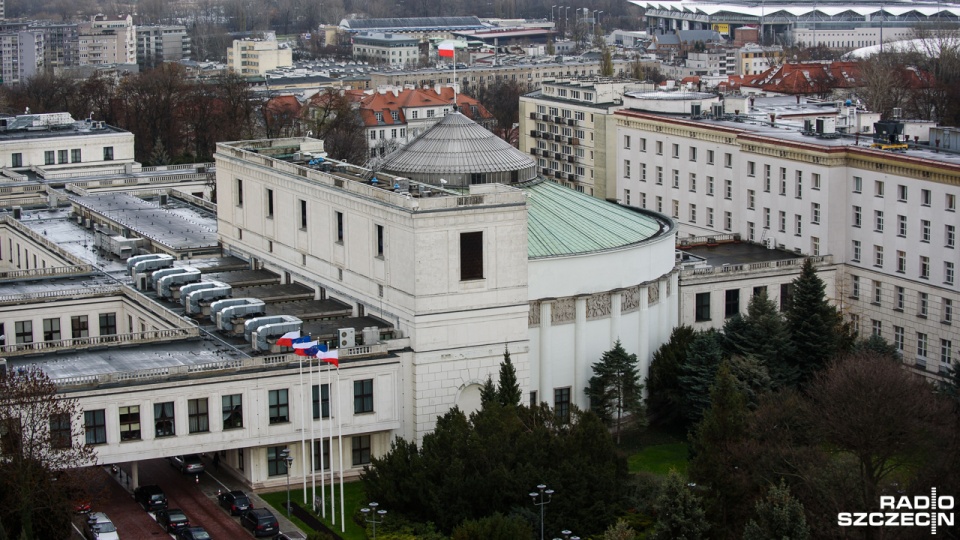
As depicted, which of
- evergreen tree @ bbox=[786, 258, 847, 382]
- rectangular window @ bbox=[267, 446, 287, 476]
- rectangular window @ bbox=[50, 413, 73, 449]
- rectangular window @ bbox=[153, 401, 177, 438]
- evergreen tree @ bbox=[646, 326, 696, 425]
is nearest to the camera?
rectangular window @ bbox=[50, 413, 73, 449]

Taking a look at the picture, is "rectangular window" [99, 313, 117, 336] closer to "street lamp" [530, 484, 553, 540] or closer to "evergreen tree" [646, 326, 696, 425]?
"evergreen tree" [646, 326, 696, 425]

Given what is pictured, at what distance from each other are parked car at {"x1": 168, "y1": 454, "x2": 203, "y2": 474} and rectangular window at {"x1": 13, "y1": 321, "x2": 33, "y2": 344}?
702 inches

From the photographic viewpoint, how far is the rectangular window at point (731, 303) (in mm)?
109875

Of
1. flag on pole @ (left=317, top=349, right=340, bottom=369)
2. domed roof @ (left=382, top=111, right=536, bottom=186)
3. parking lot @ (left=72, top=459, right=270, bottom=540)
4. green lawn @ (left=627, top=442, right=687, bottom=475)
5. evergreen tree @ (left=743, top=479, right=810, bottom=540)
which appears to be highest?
domed roof @ (left=382, top=111, right=536, bottom=186)

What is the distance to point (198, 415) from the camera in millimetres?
83188

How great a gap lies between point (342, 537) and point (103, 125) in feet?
300

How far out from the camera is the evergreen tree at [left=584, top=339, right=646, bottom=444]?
94062 mm

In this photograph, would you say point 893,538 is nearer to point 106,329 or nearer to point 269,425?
point 269,425

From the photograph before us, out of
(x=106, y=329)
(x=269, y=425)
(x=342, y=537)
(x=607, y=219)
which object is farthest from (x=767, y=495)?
(x=106, y=329)

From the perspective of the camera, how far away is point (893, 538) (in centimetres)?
6962

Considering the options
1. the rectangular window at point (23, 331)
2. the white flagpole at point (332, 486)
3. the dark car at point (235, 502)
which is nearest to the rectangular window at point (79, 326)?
the rectangular window at point (23, 331)

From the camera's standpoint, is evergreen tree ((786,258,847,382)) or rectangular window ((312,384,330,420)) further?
evergreen tree ((786,258,847,382))

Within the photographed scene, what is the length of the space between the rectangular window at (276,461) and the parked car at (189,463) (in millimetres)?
3718

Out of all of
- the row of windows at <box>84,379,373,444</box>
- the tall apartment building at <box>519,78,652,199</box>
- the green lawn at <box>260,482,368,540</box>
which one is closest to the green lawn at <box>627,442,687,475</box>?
the green lawn at <box>260,482,368,540</box>
